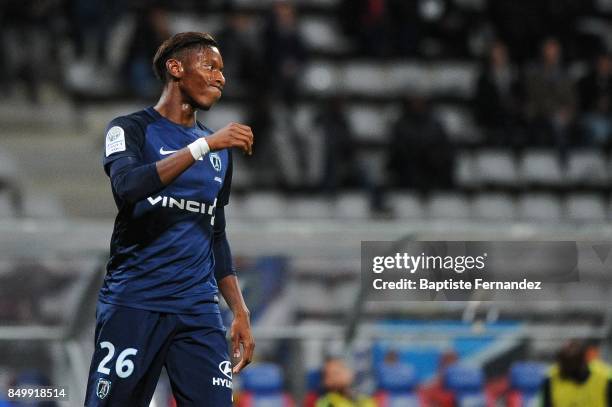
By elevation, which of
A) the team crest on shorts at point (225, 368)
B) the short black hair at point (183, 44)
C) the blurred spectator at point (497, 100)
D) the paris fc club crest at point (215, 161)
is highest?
the blurred spectator at point (497, 100)

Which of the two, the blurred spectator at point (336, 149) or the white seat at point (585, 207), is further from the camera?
the white seat at point (585, 207)

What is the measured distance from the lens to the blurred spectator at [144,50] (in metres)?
11.9

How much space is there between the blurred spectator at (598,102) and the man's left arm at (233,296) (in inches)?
352

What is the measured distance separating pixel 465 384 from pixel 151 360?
3.60m

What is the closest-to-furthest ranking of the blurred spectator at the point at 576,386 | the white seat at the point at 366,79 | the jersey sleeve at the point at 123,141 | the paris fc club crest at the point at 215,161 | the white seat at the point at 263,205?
the jersey sleeve at the point at 123,141
the paris fc club crest at the point at 215,161
the blurred spectator at the point at 576,386
the white seat at the point at 263,205
the white seat at the point at 366,79

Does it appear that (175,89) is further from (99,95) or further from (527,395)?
(99,95)

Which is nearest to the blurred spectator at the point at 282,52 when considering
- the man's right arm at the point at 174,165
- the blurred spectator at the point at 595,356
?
the blurred spectator at the point at 595,356

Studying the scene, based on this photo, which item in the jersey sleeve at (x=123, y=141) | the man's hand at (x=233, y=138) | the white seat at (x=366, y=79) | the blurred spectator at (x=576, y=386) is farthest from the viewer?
the white seat at (x=366, y=79)

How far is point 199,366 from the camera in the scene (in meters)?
4.49

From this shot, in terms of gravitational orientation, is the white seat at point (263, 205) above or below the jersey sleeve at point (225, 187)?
below

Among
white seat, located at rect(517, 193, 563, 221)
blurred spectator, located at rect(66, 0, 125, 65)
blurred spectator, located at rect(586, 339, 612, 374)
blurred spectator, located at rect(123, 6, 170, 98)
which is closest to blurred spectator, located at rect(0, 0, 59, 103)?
blurred spectator, located at rect(66, 0, 125, 65)

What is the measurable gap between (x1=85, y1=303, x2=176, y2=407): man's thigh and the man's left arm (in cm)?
35

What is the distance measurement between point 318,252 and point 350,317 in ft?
1.43

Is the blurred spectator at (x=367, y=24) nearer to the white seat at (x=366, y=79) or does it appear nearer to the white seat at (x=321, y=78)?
the white seat at (x=366, y=79)
